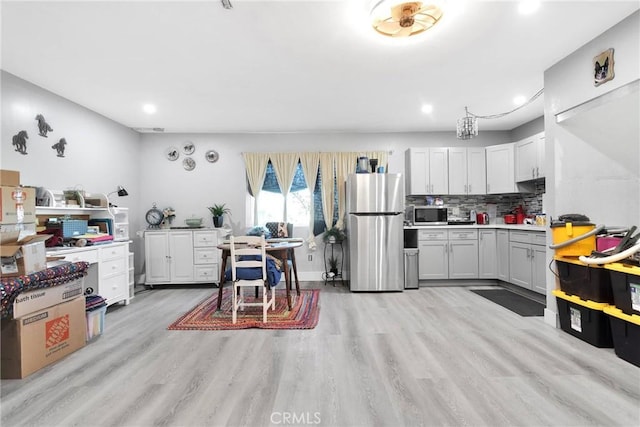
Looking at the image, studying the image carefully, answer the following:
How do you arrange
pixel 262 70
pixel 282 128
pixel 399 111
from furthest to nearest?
1. pixel 282 128
2. pixel 399 111
3. pixel 262 70

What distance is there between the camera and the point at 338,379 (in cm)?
211

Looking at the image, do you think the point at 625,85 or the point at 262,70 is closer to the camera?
the point at 625,85

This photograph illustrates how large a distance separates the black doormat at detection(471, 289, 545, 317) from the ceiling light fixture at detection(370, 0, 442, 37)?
3263 mm

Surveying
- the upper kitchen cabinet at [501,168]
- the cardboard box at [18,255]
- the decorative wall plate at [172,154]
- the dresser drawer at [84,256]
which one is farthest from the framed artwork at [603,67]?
the decorative wall plate at [172,154]

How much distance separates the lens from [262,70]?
3102 mm

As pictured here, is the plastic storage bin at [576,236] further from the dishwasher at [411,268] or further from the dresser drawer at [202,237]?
the dresser drawer at [202,237]

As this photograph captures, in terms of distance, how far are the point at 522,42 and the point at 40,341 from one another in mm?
4697

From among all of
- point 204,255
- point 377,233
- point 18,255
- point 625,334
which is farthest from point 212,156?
point 625,334

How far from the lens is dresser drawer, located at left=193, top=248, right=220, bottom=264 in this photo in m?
4.88

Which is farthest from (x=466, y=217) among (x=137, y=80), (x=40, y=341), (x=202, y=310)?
(x=40, y=341)

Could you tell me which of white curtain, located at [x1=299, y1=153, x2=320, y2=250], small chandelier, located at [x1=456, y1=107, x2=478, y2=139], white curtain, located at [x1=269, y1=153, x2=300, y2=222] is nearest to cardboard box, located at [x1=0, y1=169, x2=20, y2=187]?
white curtain, located at [x1=269, y1=153, x2=300, y2=222]

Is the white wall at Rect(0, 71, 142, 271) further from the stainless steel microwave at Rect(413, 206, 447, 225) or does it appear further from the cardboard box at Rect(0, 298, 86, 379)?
the stainless steel microwave at Rect(413, 206, 447, 225)

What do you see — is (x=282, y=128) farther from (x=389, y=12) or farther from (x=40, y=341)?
(x=40, y=341)

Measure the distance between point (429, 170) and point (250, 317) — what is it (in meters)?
3.78
